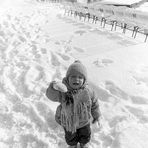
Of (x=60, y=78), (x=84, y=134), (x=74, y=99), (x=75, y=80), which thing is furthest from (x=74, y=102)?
(x=60, y=78)

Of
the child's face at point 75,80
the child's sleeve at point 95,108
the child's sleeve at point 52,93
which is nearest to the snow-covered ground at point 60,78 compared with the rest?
the child's sleeve at point 95,108

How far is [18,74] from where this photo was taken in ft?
16.5

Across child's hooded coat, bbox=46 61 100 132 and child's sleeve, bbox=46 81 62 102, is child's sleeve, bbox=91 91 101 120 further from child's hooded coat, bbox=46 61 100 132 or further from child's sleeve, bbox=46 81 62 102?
child's sleeve, bbox=46 81 62 102

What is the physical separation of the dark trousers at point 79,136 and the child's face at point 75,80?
1.88 ft

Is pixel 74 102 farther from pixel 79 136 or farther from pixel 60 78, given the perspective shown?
pixel 60 78

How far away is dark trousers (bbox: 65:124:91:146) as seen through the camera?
270 cm

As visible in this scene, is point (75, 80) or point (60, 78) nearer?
point (75, 80)

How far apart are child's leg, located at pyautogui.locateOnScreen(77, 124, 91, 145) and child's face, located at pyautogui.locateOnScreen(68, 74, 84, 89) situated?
1.88 ft

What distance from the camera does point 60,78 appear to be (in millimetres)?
4988

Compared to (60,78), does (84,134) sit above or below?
above

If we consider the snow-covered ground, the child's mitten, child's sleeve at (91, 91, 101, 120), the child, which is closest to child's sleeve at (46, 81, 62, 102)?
the child

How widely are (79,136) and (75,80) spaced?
0.80 m

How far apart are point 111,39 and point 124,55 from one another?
229 cm

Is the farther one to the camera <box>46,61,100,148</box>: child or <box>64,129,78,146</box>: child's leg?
<box>64,129,78,146</box>: child's leg
